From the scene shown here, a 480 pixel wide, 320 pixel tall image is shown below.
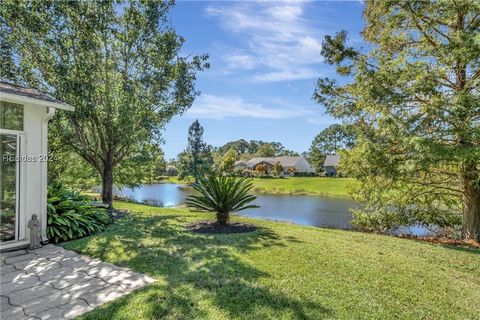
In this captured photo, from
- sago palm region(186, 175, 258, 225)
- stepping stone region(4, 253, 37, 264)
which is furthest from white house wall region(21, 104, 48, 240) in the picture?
sago palm region(186, 175, 258, 225)

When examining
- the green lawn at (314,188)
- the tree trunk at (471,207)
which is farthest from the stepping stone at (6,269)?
the green lawn at (314,188)

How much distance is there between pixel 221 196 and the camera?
21.6 feet

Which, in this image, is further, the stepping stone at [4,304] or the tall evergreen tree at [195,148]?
the tall evergreen tree at [195,148]

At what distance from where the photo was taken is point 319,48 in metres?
8.72

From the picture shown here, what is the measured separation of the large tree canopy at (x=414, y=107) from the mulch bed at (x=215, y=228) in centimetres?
335

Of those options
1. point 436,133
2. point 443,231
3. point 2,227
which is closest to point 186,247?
point 2,227

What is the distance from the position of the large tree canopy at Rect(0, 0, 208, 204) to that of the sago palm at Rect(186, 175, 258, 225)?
3.18 meters

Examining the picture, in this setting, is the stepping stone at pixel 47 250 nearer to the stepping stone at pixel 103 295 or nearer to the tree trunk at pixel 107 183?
the stepping stone at pixel 103 295

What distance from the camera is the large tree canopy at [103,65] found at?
796cm

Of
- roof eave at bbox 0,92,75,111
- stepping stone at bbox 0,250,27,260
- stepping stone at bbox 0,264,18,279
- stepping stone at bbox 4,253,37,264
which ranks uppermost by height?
roof eave at bbox 0,92,75,111

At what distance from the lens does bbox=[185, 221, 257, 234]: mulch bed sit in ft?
20.5

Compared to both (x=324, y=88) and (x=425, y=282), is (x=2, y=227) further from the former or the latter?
(x=324, y=88)

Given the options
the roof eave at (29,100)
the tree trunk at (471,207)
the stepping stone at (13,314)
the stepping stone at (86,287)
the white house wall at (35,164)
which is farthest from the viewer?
the tree trunk at (471,207)

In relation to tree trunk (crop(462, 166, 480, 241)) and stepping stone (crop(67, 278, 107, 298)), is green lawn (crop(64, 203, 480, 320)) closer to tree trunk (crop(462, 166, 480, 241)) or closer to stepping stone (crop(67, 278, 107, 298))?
stepping stone (crop(67, 278, 107, 298))
